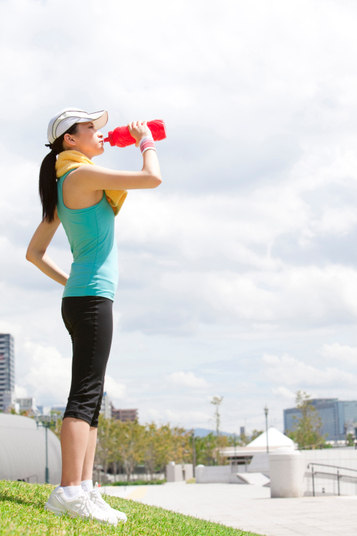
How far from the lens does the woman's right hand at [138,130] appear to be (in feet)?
14.1

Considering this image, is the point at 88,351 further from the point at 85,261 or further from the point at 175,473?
the point at 175,473

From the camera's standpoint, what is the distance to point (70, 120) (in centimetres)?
437

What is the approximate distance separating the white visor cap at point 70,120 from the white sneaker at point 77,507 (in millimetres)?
2264

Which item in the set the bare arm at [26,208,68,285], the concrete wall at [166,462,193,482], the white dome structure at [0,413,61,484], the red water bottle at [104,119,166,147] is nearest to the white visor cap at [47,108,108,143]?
the red water bottle at [104,119,166,147]

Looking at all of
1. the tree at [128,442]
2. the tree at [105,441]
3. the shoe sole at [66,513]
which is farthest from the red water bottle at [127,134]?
the tree at [128,442]

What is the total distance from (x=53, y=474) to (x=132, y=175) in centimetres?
2887

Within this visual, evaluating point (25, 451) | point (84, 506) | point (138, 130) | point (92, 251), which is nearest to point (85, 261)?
point (92, 251)

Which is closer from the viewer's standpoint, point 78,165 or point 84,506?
point 84,506

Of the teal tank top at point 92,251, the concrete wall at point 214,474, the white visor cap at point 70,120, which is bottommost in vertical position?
the concrete wall at point 214,474

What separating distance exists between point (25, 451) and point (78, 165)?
25518 mm

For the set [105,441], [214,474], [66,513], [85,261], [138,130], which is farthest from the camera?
[105,441]

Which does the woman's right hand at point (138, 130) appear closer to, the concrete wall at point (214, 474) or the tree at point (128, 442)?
the concrete wall at point (214, 474)

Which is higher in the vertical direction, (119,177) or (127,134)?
(127,134)

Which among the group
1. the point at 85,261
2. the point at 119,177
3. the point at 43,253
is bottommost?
the point at 85,261
